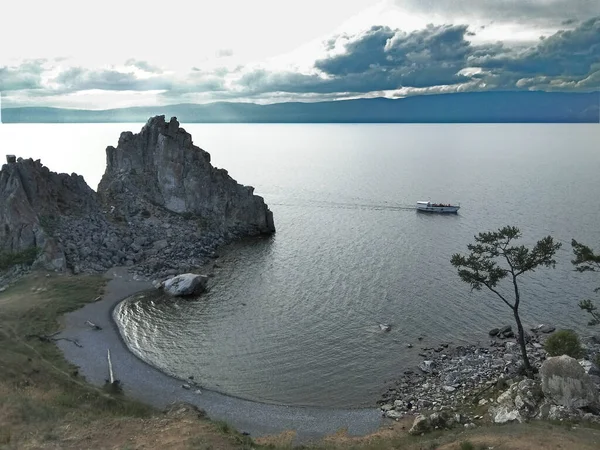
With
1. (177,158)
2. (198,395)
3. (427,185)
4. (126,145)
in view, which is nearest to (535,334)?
(198,395)

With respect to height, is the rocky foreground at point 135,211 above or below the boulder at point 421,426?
above

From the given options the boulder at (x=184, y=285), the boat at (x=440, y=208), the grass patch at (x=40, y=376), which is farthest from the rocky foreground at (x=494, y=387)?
the boat at (x=440, y=208)

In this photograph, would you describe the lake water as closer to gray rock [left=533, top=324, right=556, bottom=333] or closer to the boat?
gray rock [left=533, top=324, right=556, bottom=333]

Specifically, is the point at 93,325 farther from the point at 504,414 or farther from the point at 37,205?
the point at 504,414

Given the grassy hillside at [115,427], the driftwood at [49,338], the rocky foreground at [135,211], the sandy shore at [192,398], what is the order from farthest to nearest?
the rocky foreground at [135,211] < the driftwood at [49,338] < the sandy shore at [192,398] < the grassy hillside at [115,427]

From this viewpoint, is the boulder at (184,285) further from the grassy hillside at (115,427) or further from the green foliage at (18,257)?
the green foliage at (18,257)

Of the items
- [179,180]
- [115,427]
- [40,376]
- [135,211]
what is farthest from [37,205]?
[115,427]
